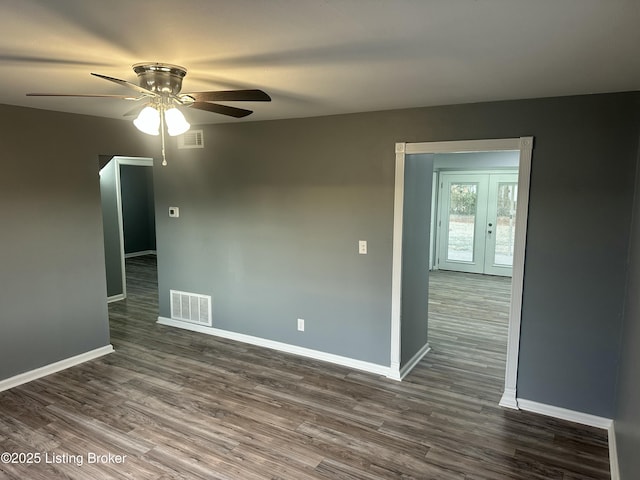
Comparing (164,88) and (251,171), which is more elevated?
(164,88)

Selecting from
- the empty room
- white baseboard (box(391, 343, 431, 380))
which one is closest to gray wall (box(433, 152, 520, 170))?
the empty room

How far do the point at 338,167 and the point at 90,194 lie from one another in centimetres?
241

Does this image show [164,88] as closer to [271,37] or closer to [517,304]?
[271,37]

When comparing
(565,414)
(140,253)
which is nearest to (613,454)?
(565,414)

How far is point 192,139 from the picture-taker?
4742 mm

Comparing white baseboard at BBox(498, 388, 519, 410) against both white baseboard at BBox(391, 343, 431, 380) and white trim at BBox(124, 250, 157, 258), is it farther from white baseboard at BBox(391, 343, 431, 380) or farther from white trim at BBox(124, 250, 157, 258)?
white trim at BBox(124, 250, 157, 258)

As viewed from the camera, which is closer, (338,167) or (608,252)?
(608,252)

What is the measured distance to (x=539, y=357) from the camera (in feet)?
10.7

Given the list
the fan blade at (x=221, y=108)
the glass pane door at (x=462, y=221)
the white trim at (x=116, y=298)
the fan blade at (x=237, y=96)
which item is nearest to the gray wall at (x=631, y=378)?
the fan blade at (x=237, y=96)

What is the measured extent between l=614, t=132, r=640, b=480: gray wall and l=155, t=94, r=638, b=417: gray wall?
17 centimetres

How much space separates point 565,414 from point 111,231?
19.7 feet

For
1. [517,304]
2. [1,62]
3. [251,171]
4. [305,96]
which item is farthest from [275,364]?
[1,62]

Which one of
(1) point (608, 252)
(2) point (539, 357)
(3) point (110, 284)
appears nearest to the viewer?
(1) point (608, 252)

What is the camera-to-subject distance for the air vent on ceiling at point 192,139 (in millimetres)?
4691
